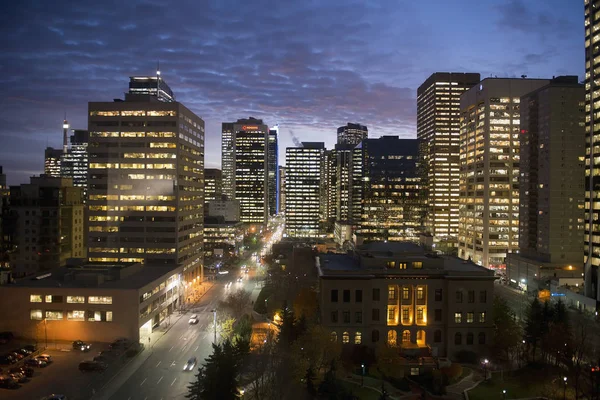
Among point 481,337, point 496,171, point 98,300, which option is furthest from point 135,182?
point 496,171

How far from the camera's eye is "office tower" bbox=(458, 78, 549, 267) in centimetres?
13438

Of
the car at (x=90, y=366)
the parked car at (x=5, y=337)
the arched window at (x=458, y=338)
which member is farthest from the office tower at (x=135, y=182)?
the arched window at (x=458, y=338)

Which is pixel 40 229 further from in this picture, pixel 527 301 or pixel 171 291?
pixel 527 301

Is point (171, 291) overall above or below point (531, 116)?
below

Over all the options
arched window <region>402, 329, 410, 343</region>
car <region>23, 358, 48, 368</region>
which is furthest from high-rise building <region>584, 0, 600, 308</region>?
car <region>23, 358, 48, 368</region>

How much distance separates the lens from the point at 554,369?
163 ft

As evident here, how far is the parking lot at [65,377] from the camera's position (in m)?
44.0

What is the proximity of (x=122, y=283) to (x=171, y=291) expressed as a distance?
13.3 metres

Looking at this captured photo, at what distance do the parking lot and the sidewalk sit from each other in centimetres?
55

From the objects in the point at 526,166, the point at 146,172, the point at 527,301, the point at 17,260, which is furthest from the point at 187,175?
the point at 526,166

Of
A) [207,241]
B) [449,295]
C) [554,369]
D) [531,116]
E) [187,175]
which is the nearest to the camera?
[554,369]

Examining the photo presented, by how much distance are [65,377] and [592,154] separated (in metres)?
90.2

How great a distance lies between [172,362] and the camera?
2126 inches

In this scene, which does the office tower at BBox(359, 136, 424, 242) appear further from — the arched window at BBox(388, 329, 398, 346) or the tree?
the tree
